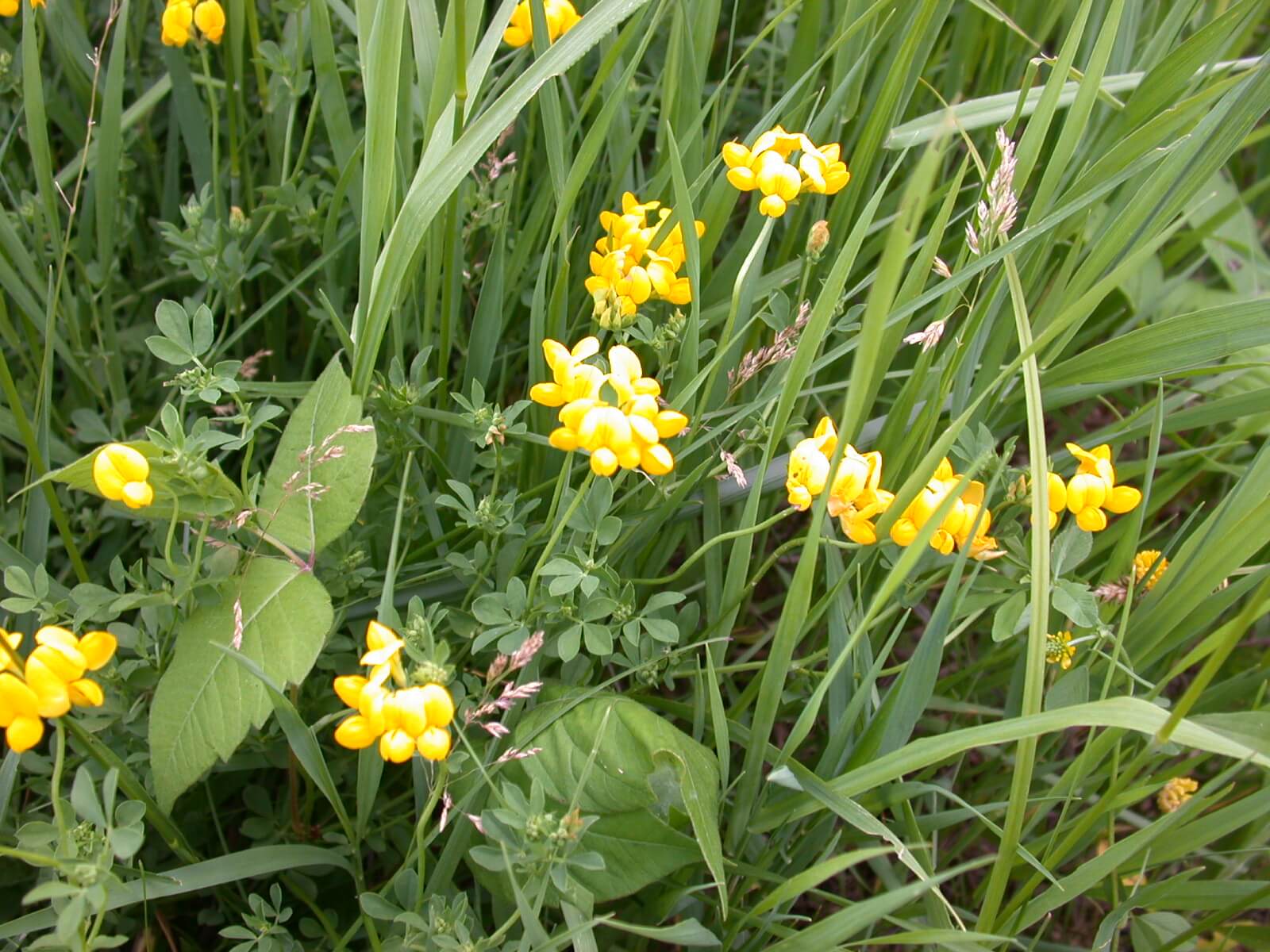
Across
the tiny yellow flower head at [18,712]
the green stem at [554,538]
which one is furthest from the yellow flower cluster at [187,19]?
the tiny yellow flower head at [18,712]

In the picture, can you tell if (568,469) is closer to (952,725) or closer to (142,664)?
(142,664)

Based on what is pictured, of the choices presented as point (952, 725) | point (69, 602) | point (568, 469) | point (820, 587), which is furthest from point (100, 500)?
point (952, 725)

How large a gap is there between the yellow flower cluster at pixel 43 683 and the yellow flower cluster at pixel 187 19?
1.11 m

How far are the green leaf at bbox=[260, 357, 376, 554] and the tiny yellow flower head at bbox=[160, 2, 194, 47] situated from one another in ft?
2.38

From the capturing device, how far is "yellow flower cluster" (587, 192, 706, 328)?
1.46 meters

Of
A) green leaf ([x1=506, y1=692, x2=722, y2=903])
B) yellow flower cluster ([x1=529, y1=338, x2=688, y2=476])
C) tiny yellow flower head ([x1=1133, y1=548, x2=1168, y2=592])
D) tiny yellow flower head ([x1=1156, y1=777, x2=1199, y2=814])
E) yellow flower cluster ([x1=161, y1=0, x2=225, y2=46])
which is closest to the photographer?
yellow flower cluster ([x1=529, y1=338, x2=688, y2=476])

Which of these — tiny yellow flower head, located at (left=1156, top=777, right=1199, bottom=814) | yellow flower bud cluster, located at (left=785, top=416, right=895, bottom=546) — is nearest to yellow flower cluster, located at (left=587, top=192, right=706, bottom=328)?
yellow flower bud cluster, located at (left=785, top=416, right=895, bottom=546)

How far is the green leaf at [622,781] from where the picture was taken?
A: 138 cm

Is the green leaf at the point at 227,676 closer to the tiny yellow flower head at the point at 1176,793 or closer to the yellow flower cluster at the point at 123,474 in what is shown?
the yellow flower cluster at the point at 123,474

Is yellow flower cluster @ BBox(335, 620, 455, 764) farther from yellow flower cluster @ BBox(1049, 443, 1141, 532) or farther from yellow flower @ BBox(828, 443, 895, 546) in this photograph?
yellow flower cluster @ BBox(1049, 443, 1141, 532)

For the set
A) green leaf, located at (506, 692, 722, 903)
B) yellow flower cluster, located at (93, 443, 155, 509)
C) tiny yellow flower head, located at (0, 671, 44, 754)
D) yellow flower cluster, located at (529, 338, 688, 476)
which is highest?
yellow flower cluster, located at (529, 338, 688, 476)

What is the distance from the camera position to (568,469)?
1.41 meters

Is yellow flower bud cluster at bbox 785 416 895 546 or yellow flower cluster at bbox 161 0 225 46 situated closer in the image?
yellow flower bud cluster at bbox 785 416 895 546

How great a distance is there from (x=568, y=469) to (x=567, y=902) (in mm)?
554
